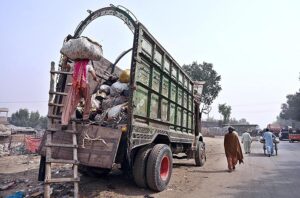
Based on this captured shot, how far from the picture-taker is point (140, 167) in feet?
18.0

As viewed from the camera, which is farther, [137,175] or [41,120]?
[41,120]

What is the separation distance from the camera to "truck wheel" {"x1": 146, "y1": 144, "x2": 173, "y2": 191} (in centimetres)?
545

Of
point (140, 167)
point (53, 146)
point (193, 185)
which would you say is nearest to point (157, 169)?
point (140, 167)

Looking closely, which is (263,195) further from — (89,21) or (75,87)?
(89,21)

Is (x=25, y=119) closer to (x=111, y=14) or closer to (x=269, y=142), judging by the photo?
(x=269, y=142)

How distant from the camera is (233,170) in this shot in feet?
30.1

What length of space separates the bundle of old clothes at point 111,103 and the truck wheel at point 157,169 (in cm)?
93

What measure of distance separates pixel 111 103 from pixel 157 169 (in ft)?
5.10

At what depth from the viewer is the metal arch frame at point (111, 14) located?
569cm

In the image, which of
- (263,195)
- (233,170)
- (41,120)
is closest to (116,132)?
(263,195)

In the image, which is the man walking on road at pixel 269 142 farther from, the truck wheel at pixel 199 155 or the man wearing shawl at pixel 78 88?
the man wearing shawl at pixel 78 88

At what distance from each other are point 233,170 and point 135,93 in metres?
5.36

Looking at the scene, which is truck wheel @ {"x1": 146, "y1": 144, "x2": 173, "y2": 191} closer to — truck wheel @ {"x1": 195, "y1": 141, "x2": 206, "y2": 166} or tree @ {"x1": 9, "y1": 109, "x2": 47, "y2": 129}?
truck wheel @ {"x1": 195, "y1": 141, "x2": 206, "y2": 166}

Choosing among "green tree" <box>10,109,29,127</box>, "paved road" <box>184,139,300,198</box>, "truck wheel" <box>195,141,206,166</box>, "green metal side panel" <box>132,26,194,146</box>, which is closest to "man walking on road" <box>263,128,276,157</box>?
"paved road" <box>184,139,300,198</box>
